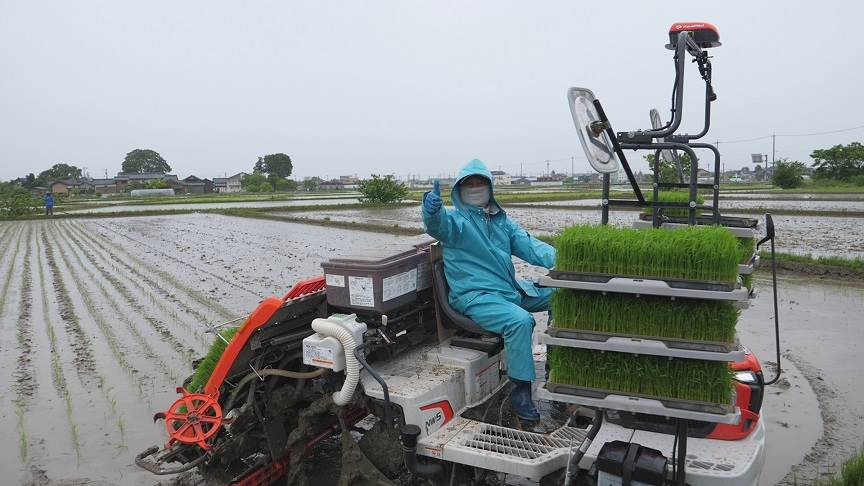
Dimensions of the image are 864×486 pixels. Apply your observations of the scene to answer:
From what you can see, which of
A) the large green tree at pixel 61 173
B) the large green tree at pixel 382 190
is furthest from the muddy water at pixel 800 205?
the large green tree at pixel 61 173

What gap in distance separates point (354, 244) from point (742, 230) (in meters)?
12.2

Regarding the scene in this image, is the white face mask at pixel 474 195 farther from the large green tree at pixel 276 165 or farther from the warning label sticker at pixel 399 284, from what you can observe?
the large green tree at pixel 276 165

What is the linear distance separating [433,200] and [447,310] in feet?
2.64

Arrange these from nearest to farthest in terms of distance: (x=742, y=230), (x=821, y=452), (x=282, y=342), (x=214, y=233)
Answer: (x=742, y=230) < (x=282, y=342) < (x=821, y=452) < (x=214, y=233)

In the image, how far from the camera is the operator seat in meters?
3.50

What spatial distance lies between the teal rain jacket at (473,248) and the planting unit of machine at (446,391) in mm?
169

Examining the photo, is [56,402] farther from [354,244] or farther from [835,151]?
[835,151]

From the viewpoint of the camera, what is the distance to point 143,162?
103750mm

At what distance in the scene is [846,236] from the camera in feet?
42.9

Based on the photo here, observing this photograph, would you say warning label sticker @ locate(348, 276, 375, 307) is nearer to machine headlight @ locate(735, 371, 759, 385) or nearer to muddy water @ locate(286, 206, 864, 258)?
machine headlight @ locate(735, 371, 759, 385)

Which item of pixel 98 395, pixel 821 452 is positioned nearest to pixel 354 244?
pixel 98 395

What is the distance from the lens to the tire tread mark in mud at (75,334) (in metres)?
5.82

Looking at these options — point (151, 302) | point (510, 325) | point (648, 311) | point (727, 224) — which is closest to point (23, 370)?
point (151, 302)

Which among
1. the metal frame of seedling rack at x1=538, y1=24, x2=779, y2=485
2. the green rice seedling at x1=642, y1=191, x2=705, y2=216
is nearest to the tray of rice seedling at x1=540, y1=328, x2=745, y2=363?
the metal frame of seedling rack at x1=538, y1=24, x2=779, y2=485
